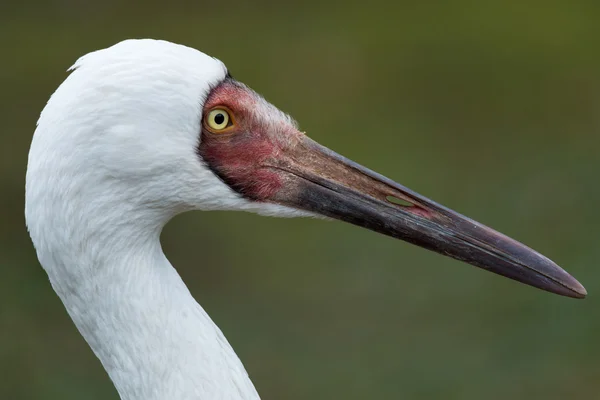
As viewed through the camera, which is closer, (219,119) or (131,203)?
(131,203)

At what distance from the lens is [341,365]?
21.0ft

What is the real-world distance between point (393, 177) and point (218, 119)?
5374 mm

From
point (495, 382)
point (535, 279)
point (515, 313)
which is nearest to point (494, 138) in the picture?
point (515, 313)

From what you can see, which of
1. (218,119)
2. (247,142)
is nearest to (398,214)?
(247,142)

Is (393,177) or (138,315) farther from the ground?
(138,315)

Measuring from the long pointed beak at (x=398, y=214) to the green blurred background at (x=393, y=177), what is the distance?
337 cm

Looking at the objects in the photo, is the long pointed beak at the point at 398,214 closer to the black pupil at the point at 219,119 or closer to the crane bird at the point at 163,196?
the crane bird at the point at 163,196

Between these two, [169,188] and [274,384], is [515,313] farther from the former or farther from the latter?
[169,188]

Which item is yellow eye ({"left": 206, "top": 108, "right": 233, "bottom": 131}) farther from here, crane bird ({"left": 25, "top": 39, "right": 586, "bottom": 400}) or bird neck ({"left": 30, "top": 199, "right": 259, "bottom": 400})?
bird neck ({"left": 30, "top": 199, "right": 259, "bottom": 400})

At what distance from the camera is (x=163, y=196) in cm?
278

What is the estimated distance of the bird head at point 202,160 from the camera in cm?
263

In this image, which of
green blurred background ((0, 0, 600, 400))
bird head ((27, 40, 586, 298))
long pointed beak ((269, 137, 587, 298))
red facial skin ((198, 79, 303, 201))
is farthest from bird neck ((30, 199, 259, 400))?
green blurred background ((0, 0, 600, 400))

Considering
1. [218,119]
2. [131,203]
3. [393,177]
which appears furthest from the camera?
[393,177]

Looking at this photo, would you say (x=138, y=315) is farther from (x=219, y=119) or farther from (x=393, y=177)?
(x=393, y=177)
